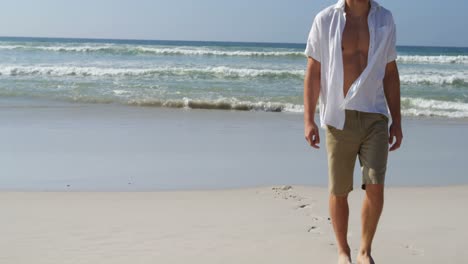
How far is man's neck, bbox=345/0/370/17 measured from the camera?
127 inches

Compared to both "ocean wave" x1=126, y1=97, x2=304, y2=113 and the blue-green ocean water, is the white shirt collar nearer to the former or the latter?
"ocean wave" x1=126, y1=97, x2=304, y2=113

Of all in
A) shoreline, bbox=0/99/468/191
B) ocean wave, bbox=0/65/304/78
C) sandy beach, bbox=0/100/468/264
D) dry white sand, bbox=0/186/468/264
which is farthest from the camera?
ocean wave, bbox=0/65/304/78

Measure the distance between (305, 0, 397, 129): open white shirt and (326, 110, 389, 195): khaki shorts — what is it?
0.05 m

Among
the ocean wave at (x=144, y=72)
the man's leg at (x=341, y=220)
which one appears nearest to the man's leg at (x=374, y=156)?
the man's leg at (x=341, y=220)

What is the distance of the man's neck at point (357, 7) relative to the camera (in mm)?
3234

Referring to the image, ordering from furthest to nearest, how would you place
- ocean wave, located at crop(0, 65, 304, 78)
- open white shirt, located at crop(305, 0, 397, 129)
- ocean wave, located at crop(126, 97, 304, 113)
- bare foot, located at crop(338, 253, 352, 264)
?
ocean wave, located at crop(0, 65, 304, 78) < ocean wave, located at crop(126, 97, 304, 113) < bare foot, located at crop(338, 253, 352, 264) < open white shirt, located at crop(305, 0, 397, 129)

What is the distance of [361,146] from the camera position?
334 cm

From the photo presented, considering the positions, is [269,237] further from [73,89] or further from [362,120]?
[73,89]

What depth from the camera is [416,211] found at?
4883 millimetres

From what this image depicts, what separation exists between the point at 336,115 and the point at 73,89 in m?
15.0

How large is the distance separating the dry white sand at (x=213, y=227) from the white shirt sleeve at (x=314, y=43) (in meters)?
1.28

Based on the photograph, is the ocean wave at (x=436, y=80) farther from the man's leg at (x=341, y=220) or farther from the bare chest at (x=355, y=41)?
the bare chest at (x=355, y=41)

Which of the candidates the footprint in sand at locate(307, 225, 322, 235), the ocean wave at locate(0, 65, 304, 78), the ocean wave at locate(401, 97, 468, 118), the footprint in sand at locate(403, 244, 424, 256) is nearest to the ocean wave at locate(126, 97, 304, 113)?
the ocean wave at locate(401, 97, 468, 118)

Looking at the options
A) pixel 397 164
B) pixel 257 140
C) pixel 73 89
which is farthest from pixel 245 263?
pixel 73 89
